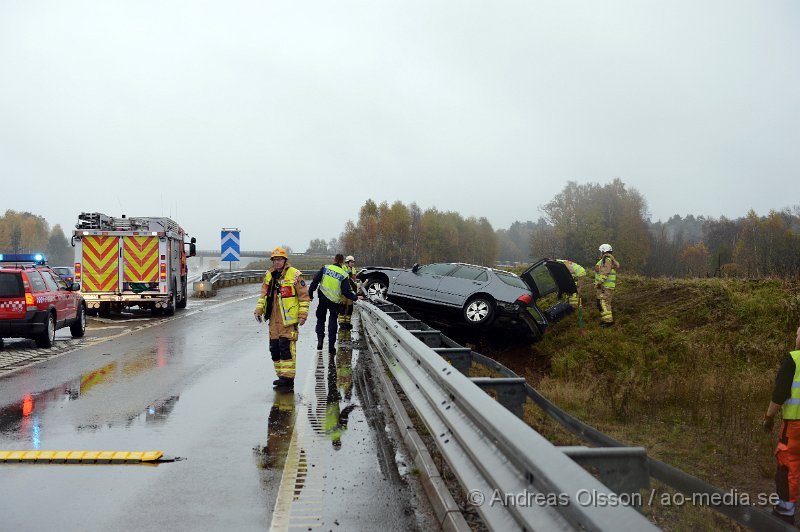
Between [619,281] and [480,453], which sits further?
[619,281]

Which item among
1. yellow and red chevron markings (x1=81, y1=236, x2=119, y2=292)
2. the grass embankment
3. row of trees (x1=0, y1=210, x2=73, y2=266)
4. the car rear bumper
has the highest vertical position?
row of trees (x1=0, y1=210, x2=73, y2=266)

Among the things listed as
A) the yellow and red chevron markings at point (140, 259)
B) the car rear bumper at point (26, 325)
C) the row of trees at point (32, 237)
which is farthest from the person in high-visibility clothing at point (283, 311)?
the row of trees at point (32, 237)

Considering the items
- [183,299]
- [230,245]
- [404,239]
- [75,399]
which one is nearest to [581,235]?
[404,239]

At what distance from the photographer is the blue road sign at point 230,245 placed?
3812cm

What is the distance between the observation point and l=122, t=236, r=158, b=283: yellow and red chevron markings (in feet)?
69.8

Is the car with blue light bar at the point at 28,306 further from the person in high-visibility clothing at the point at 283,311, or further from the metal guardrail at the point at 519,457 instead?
the metal guardrail at the point at 519,457

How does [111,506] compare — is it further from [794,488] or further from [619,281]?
[619,281]

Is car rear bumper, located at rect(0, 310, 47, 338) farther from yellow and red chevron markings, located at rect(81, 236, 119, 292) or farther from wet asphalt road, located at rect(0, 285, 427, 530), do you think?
yellow and red chevron markings, located at rect(81, 236, 119, 292)

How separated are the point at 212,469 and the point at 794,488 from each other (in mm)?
4330

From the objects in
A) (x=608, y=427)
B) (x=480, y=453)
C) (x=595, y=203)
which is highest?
(x=595, y=203)

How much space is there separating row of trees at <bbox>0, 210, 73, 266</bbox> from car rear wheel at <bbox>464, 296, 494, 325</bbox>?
6195 inches

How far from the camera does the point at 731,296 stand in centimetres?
1634

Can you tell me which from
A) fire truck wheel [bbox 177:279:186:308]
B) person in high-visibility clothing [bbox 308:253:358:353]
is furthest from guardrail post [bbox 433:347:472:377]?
fire truck wheel [bbox 177:279:186:308]

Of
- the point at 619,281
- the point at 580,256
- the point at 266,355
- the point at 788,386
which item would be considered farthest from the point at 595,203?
the point at 788,386
